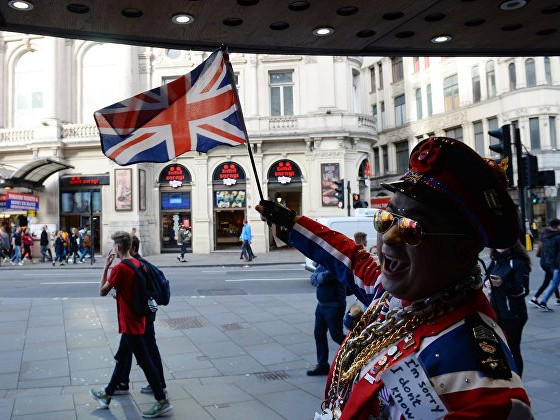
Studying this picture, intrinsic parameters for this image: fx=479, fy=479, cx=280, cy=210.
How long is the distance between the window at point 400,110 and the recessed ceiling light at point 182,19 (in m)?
43.0

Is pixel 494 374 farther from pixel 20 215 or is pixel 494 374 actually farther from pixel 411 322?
pixel 20 215

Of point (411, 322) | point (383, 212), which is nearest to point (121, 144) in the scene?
point (383, 212)

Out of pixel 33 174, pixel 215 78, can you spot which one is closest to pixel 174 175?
pixel 33 174

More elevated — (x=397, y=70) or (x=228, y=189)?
(x=397, y=70)

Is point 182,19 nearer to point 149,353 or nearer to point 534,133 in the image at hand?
point 149,353

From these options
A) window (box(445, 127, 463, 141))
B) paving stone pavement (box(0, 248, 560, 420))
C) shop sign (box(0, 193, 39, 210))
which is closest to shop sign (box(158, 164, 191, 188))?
shop sign (box(0, 193, 39, 210))

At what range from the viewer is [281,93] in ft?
96.3

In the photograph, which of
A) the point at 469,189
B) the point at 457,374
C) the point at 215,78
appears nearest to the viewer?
the point at 457,374

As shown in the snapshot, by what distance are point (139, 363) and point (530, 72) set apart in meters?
36.3

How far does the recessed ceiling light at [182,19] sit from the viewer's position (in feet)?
14.9

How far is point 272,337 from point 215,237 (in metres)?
21.0

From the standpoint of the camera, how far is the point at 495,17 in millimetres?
4930

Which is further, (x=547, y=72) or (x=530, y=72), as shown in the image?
(x=530, y=72)

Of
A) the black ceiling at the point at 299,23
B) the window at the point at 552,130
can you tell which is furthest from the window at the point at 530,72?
the black ceiling at the point at 299,23
